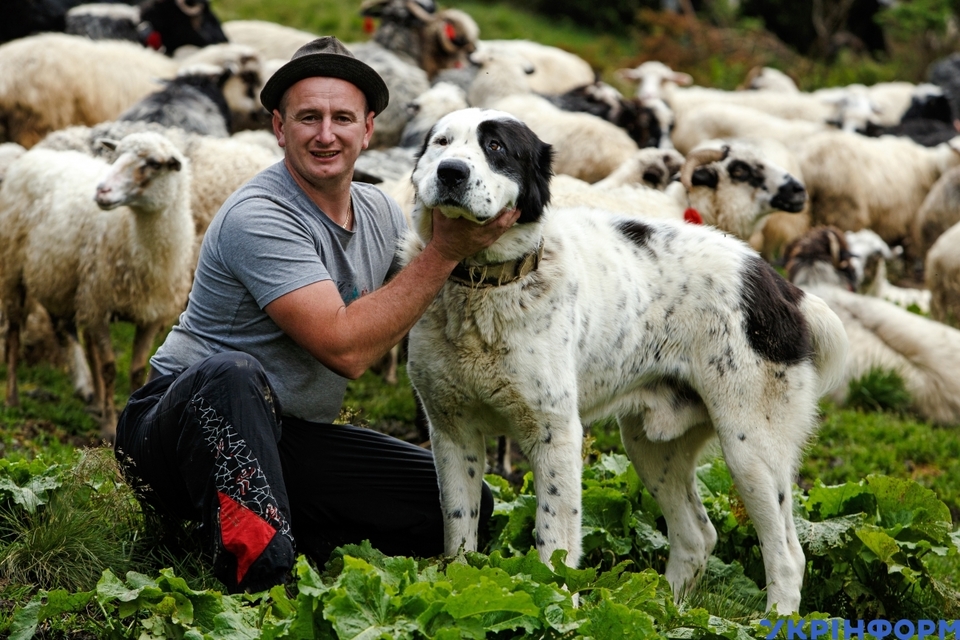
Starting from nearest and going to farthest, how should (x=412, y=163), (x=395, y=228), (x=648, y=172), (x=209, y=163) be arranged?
(x=395, y=228) → (x=412, y=163) → (x=209, y=163) → (x=648, y=172)

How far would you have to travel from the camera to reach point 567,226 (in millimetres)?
3918

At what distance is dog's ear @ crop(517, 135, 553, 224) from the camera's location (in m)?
3.50

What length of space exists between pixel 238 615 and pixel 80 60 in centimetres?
865

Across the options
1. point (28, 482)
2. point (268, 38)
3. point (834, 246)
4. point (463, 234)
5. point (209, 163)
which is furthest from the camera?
point (268, 38)

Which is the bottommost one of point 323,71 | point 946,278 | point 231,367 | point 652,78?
point 652,78

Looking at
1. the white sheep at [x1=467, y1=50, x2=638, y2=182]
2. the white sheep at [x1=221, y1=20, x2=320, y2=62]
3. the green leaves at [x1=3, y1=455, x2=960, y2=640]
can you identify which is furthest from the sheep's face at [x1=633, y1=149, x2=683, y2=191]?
the white sheep at [x1=221, y1=20, x2=320, y2=62]

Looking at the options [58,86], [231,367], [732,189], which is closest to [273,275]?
[231,367]

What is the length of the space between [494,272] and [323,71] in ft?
3.03

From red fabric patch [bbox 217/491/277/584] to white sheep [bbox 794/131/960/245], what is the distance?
9.13 meters

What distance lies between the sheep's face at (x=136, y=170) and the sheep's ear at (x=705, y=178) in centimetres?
326

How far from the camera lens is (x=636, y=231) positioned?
404 centimetres

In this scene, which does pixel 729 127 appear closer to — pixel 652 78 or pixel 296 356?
pixel 652 78

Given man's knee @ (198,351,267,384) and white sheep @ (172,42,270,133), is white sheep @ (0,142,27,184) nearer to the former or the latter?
white sheep @ (172,42,270,133)

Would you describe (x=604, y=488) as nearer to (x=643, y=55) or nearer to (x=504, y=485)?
(x=504, y=485)
